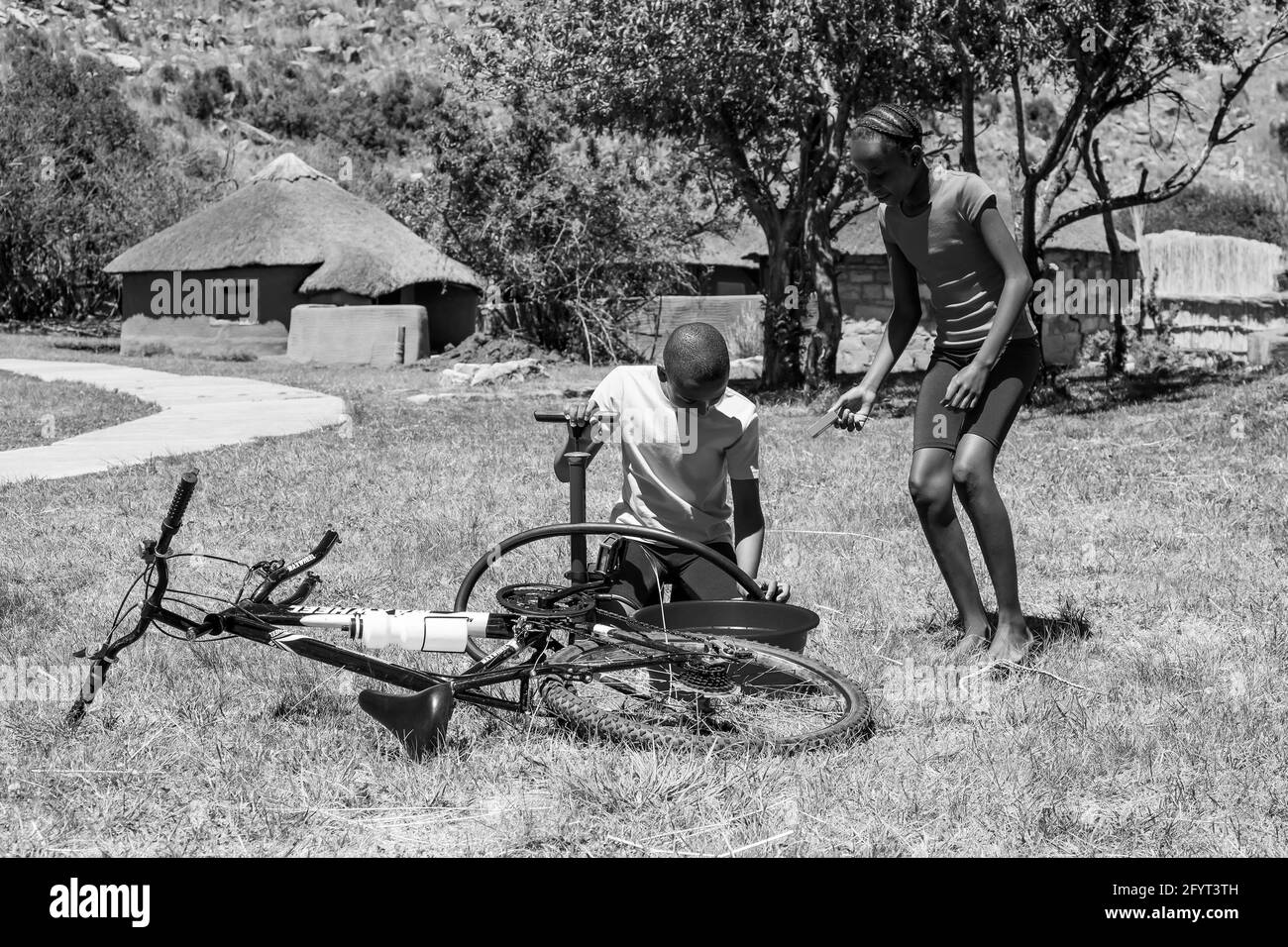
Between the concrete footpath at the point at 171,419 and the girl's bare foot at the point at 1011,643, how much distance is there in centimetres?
616

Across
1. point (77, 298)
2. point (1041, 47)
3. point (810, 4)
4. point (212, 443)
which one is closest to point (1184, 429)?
point (1041, 47)

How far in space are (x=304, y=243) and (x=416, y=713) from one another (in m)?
23.0

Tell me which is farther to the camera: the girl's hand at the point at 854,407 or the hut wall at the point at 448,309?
the hut wall at the point at 448,309

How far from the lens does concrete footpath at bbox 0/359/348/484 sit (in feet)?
29.7

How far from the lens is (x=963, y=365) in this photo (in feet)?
14.6

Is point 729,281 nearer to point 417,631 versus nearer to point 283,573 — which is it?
point 283,573

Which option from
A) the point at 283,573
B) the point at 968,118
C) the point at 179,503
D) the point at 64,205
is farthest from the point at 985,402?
the point at 64,205

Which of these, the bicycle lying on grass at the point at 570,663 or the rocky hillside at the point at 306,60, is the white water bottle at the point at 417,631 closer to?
the bicycle lying on grass at the point at 570,663

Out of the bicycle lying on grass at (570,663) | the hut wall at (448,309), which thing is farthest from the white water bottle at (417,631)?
the hut wall at (448,309)

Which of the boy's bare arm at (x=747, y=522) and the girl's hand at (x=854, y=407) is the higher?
the girl's hand at (x=854, y=407)

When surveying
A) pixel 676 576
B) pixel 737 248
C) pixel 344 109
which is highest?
pixel 344 109

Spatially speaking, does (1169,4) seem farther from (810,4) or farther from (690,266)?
(690,266)

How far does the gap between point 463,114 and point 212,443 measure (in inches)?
590

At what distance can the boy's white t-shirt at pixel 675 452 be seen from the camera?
14.0ft
